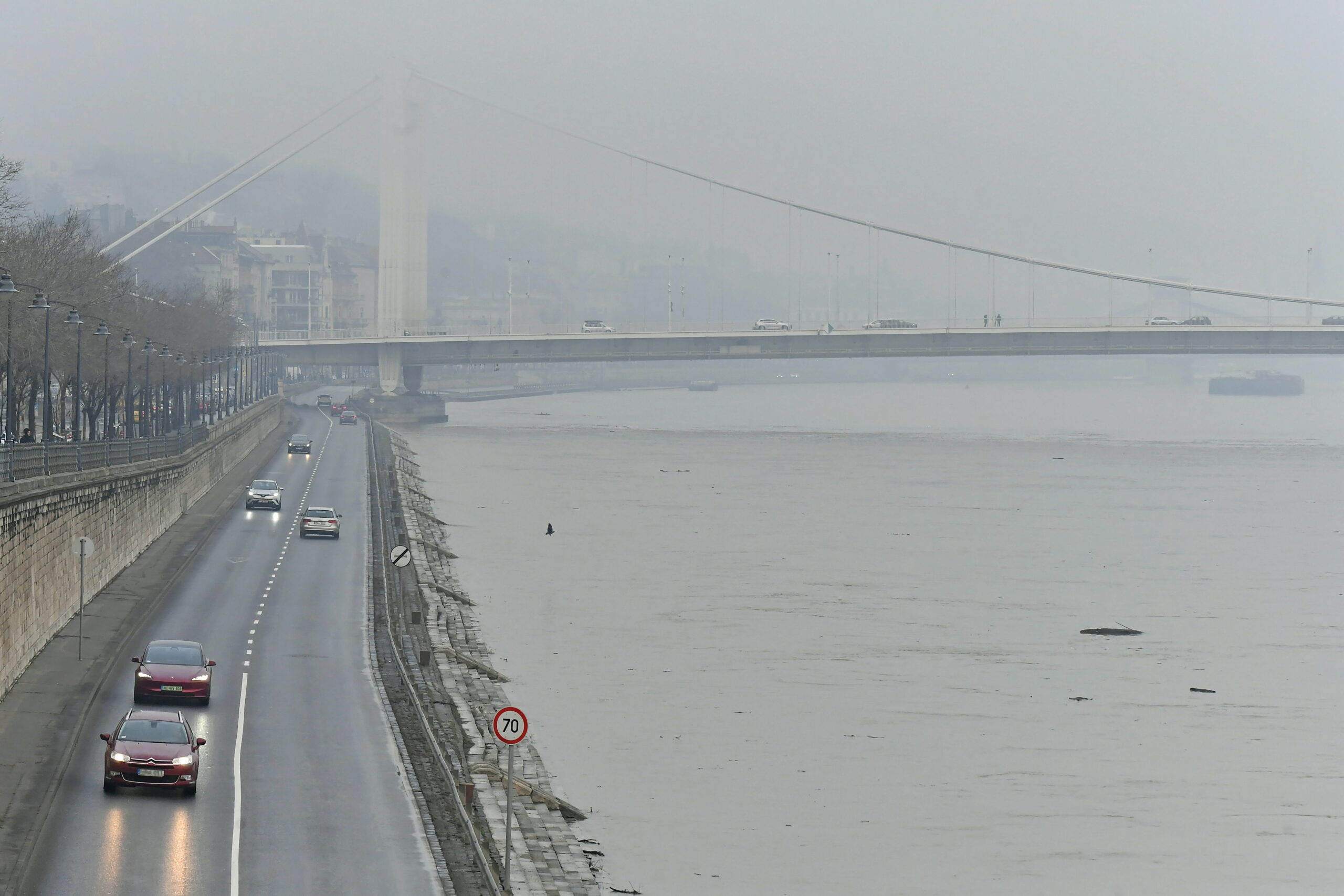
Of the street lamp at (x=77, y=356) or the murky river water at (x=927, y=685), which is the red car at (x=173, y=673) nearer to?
the murky river water at (x=927, y=685)

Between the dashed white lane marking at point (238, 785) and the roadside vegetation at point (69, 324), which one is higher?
the roadside vegetation at point (69, 324)

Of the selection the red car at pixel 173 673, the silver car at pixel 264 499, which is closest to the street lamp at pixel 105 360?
the silver car at pixel 264 499

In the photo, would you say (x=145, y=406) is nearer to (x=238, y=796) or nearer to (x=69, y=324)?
(x=69, y=324)

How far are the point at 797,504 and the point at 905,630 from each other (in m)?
49.1

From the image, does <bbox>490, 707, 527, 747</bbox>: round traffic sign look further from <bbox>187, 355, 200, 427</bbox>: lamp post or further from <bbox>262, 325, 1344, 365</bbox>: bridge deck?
<bbox>262, 325, 1344, 365</bbox>: bridge deck

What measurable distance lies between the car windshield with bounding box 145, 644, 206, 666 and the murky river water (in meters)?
7.47

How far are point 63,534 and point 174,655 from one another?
7.66 m

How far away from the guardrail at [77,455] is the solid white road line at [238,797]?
642 centimetres

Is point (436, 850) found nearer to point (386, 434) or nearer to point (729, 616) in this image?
point (729, 616)

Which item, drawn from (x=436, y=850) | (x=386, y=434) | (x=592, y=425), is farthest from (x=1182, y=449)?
(x=436, y=850)

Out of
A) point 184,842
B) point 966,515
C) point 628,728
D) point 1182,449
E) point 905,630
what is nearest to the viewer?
point 184,842

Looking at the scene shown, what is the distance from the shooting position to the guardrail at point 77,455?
118 ft

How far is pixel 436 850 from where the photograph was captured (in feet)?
80.2

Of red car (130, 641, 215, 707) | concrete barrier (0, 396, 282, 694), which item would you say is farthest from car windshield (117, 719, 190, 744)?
concrete barrier (0, 396, 282, 694)
